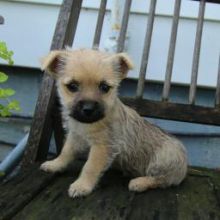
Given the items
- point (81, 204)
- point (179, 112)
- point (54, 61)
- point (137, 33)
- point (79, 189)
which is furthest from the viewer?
point (137, 33)

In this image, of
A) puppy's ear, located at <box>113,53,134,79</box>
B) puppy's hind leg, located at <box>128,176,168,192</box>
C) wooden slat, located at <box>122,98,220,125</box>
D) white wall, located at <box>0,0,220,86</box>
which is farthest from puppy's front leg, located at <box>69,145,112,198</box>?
white wall, located at <box>0,0,220,86</box>

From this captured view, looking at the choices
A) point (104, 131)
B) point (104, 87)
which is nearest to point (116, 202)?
point (104, 131)

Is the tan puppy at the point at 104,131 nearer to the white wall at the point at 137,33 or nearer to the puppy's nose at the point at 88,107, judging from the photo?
the puppy's nose at the point at 88,107

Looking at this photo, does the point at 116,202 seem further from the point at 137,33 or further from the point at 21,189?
the point at 137,33

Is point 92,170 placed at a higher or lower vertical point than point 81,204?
higher

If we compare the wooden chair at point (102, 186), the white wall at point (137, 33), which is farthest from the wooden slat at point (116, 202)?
the white wall at point (137, 33)

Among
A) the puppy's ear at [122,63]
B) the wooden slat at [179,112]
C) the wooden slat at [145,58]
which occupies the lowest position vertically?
the wooden slat at [179,112]
